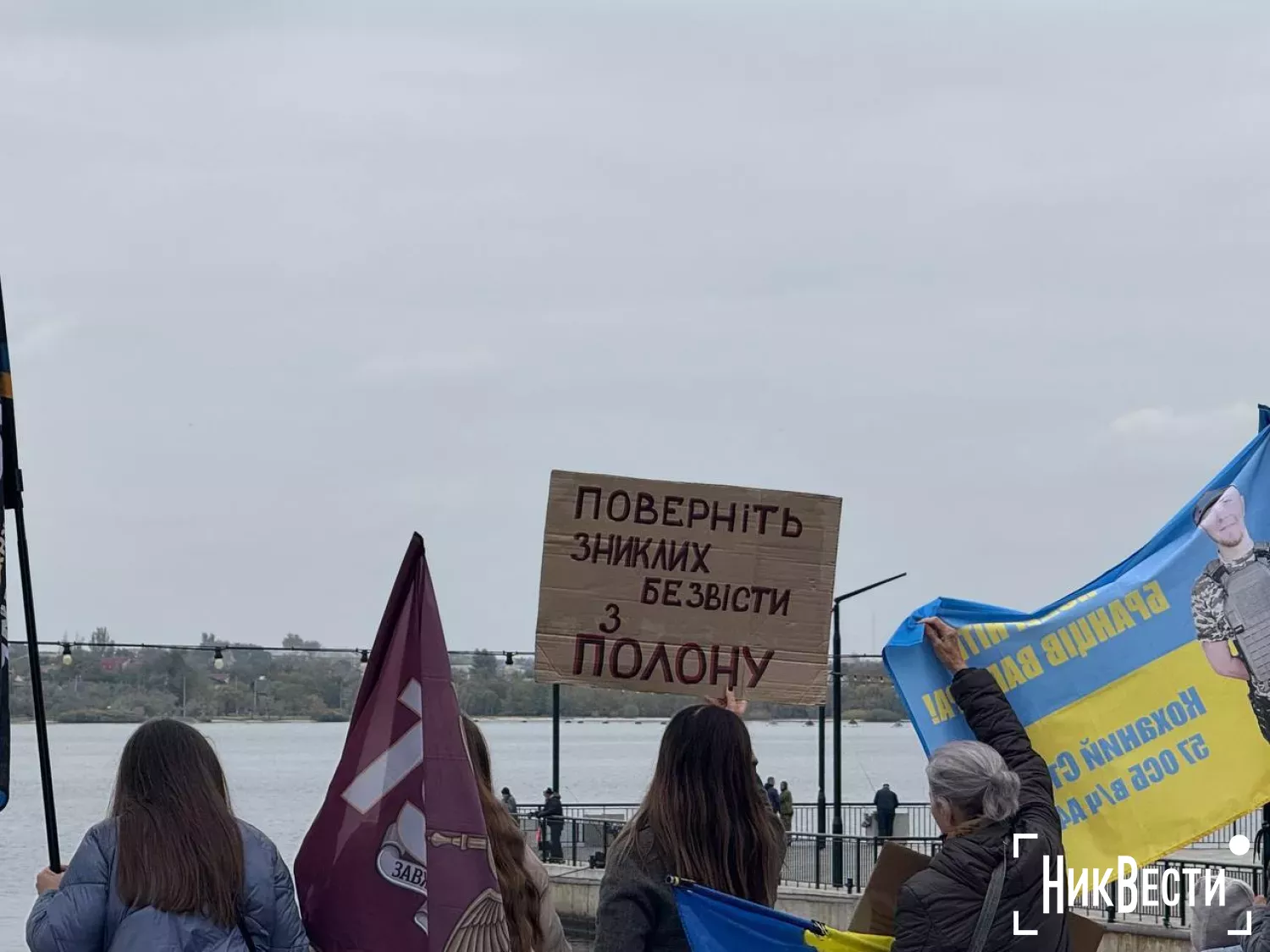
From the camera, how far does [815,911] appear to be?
2298cm

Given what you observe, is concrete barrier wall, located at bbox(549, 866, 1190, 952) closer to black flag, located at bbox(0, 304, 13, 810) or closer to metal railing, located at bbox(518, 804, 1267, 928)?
metal railing, located at bbox(518, 804, 1267, 928)

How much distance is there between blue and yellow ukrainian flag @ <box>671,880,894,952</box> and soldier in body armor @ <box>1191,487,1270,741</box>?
7.50ft

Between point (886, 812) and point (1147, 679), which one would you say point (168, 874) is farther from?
point (886, 812)

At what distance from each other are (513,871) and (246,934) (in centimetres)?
107

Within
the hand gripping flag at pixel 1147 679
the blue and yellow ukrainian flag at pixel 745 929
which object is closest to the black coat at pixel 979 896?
the blue and yellow ukrainian flag at pixel 745 929

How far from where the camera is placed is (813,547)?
731 cm

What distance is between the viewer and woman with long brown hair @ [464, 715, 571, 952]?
5766mm

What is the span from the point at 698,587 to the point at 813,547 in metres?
0.47

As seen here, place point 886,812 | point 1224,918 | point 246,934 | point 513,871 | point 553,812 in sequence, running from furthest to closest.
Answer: point 553,812, point 886,812, point 1224,918, point 513,871, point 246,934

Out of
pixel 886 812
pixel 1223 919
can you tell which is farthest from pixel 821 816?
pixel 1223 919

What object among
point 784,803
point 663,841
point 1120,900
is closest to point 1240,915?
point 663,841

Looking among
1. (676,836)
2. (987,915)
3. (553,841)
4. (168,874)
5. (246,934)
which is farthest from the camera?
(553,841)

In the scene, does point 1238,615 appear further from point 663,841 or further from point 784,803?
point 784,803

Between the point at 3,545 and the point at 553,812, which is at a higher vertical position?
the point at 3,545
